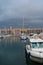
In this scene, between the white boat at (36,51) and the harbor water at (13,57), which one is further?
the harbor water at (13,57)

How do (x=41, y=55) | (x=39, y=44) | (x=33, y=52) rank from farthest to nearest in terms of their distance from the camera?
(x=39, y=44), (x=33, y=52), (x=41, y=55)

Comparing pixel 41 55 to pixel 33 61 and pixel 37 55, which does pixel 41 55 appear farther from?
pixel 33 61

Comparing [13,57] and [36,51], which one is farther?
[13,57]

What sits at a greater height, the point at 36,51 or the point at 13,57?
the point at 36,51

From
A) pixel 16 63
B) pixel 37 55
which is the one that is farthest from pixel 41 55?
pixel 16 63

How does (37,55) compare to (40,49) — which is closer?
(37,55)

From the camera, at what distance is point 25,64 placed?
33.8m

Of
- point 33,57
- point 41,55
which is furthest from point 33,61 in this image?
point 41,55

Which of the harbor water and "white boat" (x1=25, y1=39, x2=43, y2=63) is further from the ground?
"white boat" (x1=25, y1=39, x2=43, y2=63)

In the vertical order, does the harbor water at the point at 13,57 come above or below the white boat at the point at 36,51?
below

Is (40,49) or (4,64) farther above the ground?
(40,49)

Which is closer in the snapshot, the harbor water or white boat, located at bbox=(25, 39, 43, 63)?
white boat, located at bbox=(25, 39, 43, 63)

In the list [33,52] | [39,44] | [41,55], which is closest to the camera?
[41,55]

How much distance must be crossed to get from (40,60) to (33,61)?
2.60 meters
